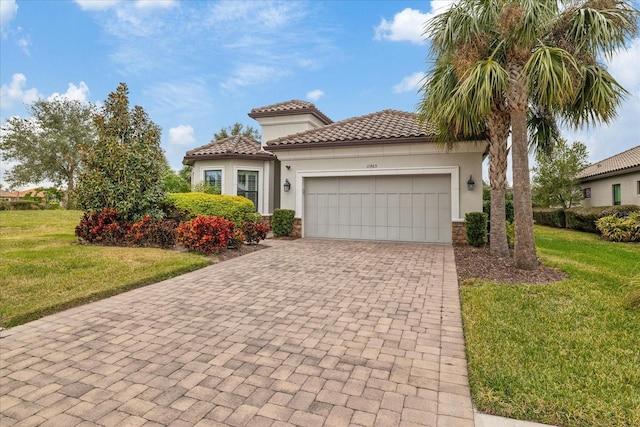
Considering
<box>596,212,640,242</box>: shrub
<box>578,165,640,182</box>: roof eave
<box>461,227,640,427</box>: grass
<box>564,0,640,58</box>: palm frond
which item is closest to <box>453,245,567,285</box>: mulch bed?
<box>461,227,640,427</box>: grass

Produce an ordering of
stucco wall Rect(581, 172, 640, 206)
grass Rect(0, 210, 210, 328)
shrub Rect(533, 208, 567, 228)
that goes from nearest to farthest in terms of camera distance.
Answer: grass Rect(0, 210, 210, 328)
stucco wall Rect(581, 172, 640, 206)
shrub Rect(533, 208, 567, 228)

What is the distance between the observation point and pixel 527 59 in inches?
284

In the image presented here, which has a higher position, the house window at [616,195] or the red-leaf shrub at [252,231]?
the house window at [616,195]

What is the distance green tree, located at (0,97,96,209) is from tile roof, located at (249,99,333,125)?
927 inches

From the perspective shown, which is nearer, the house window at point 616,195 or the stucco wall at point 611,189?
the stucco wall at point 611,189

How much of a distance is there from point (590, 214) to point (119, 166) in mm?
19997

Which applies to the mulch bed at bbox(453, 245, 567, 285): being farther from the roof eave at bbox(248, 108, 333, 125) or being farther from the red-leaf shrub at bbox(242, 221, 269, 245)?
the roof eave at bbox(248, 108, 333, 125)

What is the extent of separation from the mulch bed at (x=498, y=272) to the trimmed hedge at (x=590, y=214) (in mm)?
10577

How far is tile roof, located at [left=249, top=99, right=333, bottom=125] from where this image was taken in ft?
51.0

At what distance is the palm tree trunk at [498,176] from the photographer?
28.1 ft

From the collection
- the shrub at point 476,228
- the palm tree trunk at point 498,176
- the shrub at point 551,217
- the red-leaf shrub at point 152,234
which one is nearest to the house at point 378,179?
the shrub at point 476,228

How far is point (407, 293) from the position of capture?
562 cm

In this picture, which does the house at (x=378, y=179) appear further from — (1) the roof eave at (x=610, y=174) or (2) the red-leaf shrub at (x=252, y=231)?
(1) the roof eave at (x=610, y=174)

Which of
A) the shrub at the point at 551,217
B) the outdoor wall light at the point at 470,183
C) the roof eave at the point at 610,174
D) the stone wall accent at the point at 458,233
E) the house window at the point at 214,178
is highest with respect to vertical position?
the roof eave at the point at 610,174
